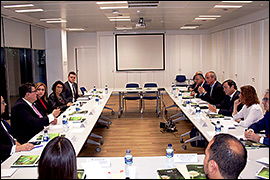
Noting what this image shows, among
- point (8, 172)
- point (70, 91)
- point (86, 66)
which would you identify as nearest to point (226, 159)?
point (8, 172)

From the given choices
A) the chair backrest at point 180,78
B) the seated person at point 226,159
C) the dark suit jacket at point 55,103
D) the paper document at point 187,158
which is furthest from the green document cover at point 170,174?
the chair backrest at point 180,78

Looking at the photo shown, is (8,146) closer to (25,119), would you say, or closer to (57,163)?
(25,119)

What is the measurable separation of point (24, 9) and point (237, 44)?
249 inches

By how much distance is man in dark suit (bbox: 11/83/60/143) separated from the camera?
12.7 ft

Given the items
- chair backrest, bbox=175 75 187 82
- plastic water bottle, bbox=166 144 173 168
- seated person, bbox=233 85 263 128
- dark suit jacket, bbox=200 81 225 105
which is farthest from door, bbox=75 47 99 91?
plastic water bottle, bbox=166 144 173 168

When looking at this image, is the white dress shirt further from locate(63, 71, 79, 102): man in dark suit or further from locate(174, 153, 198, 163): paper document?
locate(63, 71, 79, 102): man in dark suit

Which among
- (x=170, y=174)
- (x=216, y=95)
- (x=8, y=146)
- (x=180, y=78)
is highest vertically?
(x=180, y=78)

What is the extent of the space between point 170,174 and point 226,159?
0.76 meters

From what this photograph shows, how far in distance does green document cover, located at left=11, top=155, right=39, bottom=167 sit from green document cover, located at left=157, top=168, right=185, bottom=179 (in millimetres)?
1210

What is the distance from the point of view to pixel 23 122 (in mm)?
3896

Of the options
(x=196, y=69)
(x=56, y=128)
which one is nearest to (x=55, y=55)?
(x=196, y=69)

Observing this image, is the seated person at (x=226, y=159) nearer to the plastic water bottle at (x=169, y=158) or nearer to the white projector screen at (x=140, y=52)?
the plastic water bottle at (x=169, y=158)

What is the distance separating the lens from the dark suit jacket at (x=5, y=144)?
3.08 meters

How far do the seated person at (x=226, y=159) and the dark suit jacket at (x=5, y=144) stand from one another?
222cm
